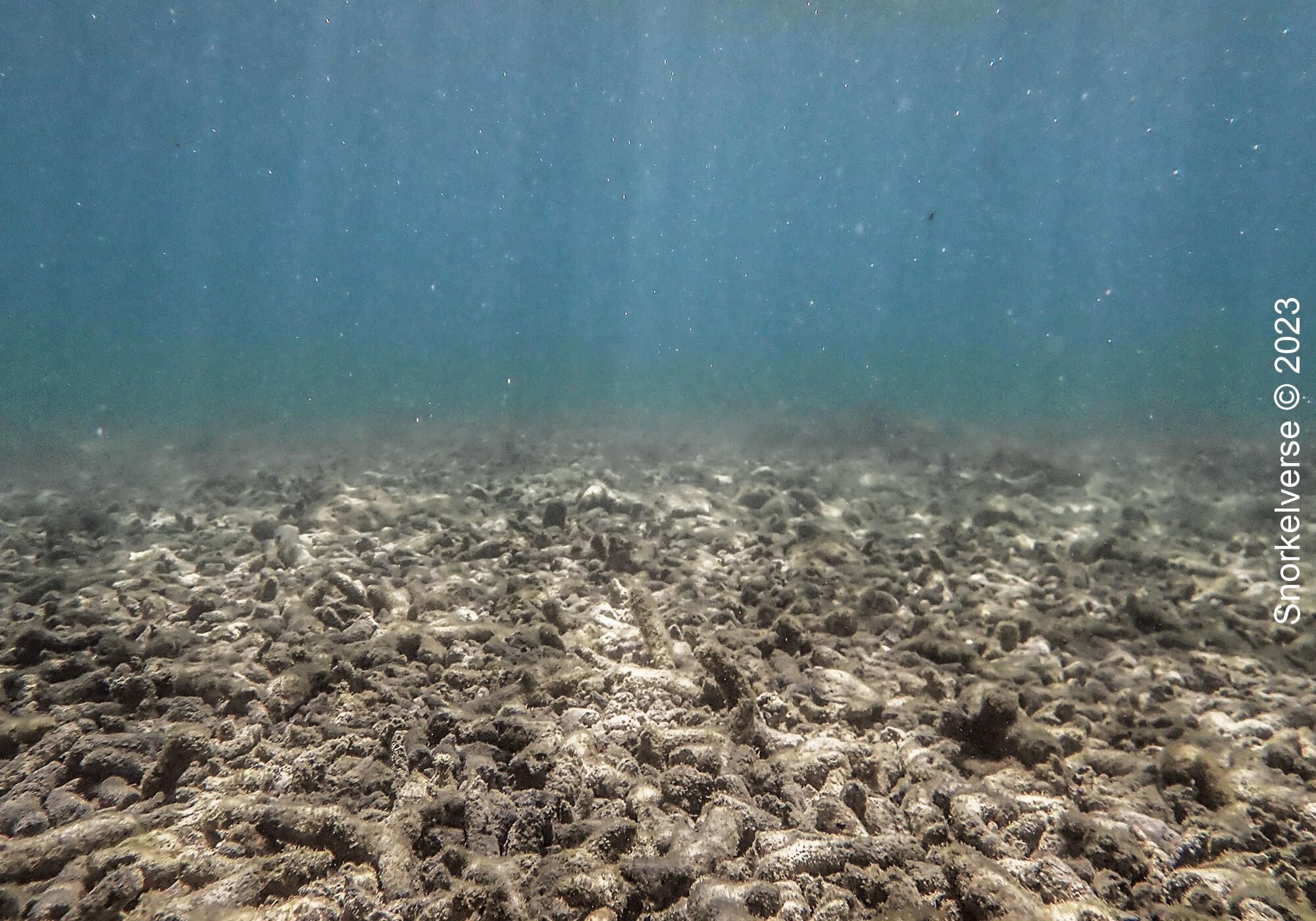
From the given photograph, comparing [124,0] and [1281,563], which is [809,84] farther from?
[1281,563]

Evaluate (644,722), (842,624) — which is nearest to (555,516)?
(842,624)

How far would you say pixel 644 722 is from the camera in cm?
328

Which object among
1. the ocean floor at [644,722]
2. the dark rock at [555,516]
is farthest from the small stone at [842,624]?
the dark rock at [555,516]

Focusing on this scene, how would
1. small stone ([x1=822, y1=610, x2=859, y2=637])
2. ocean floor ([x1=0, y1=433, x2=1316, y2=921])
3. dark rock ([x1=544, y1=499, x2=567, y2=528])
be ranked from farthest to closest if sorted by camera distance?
1. dark rock ([x1=544, y1=499, x2=567, y2=528])
2. small stone ([x1=822, y1=610, x2=859, y2=637])
3. ocean floor ([x1=0, y1=433, x2=1316, y2=921])

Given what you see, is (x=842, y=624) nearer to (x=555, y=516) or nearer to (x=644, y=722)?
(x=644, y=722)

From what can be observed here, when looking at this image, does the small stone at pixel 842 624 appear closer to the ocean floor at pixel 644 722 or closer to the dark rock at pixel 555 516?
the ocean floor at pixel 644 722

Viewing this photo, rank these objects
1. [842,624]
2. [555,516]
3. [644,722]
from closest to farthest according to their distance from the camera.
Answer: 1. [644,722]
2. [842,624]
3. [555,516]

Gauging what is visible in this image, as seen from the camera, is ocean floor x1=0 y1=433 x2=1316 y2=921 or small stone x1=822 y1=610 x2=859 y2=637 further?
small stone x1=822 y1=610 x2=859 y2=637

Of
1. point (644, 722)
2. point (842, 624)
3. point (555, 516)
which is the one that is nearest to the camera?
point (644, 722)

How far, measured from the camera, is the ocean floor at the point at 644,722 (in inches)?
89.4

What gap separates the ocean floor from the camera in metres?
2.27

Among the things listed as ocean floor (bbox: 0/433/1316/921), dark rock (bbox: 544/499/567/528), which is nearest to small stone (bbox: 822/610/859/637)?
ocean floor (bbox: 0/433/1316/921)

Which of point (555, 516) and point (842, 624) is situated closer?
point (842, 624)

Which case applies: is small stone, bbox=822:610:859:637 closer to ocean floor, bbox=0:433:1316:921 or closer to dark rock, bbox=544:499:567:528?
ocean floor, bbox=0:433:1316:921
